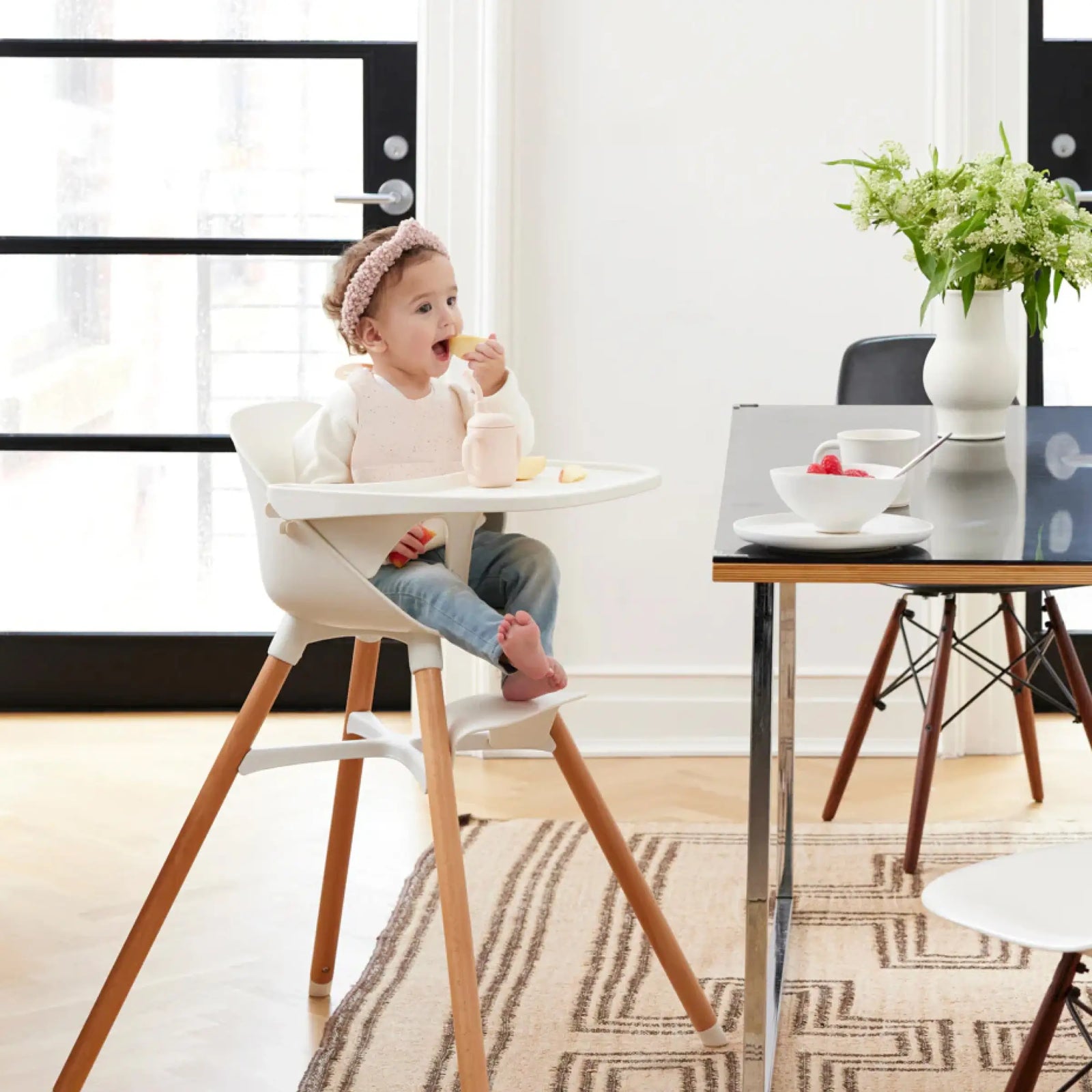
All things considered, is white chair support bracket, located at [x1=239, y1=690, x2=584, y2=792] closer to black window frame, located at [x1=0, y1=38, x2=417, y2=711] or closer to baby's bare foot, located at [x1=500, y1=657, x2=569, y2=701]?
baby's bare foot, located at [x1=500, y1=657, x2=569, y2=701]

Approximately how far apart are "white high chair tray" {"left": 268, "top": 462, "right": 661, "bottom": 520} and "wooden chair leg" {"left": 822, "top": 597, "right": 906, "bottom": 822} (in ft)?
4.18

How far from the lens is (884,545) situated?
4.21 ft

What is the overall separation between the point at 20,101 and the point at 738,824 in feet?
7.54

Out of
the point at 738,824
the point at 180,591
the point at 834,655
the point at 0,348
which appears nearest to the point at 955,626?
the point at 834,655

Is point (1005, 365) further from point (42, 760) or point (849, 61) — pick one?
point (42, 760)

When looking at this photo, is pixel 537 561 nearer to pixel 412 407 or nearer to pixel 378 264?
pixel 412 407

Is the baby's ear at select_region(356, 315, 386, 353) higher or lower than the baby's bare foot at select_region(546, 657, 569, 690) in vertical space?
higher

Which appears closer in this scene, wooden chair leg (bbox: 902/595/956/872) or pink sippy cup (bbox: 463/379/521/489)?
pink sippy cup (bbox: 463/379/521/489)

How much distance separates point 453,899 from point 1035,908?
607mm

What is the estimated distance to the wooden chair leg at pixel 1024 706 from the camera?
9.07 ft

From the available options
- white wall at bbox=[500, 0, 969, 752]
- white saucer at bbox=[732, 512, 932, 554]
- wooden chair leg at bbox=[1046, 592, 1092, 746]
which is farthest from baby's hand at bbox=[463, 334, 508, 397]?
white wall at bbox=[500, 0, 969, 752]

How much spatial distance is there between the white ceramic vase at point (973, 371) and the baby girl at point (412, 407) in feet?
1.99

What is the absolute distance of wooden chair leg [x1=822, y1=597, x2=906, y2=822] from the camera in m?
2.77

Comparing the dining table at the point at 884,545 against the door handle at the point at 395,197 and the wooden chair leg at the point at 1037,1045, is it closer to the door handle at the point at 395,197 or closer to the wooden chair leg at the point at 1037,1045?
the wooden chair leg at the point at 1037,1045
